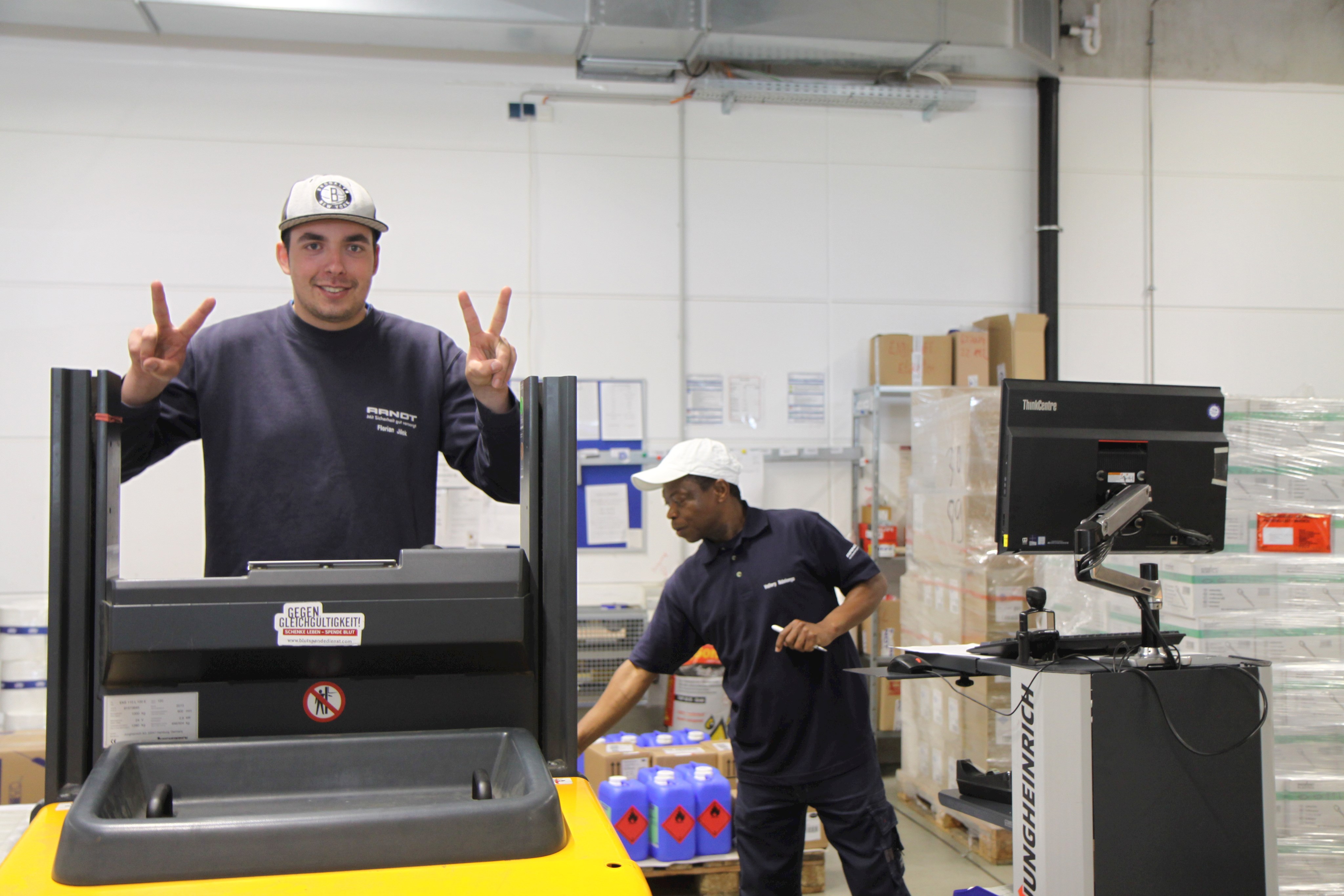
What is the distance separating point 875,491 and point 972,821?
5.74ft

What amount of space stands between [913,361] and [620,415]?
5.30 ft

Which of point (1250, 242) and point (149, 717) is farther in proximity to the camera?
point (1250, 242)

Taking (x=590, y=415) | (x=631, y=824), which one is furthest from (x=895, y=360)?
(x=631, y=824)

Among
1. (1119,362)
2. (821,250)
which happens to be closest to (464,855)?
(821,250)

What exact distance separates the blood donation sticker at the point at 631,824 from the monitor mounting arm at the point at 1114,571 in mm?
2234

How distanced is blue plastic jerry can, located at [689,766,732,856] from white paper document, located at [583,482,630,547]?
1.84 metres

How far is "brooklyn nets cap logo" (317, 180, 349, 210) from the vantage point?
5.46ft

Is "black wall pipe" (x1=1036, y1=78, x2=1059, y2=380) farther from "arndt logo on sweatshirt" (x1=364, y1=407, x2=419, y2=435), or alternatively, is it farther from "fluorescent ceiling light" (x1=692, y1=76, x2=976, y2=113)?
"arndt logo on sweatshirt" (x1=364, y1=407, x2=419, y2=435)

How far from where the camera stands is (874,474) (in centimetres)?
548

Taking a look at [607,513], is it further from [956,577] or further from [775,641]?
[775,641]

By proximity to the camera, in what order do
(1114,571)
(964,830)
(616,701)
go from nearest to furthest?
1. (1114,571)
2. (616,701)
3. (964,830)

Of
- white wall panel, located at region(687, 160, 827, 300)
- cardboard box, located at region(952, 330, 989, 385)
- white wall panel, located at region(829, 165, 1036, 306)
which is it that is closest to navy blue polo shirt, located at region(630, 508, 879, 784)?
cardboard box, located at region(952, 330, 989, 385)

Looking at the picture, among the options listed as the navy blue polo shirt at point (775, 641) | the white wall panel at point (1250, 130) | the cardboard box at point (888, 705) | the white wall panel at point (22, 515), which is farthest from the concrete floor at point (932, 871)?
the white wall panel at point (1250, 130)

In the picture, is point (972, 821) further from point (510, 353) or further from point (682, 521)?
point (510, 353)
